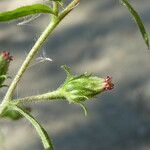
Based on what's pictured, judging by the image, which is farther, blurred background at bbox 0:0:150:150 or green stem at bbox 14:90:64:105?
blurred background at bbox 0:0:150:150

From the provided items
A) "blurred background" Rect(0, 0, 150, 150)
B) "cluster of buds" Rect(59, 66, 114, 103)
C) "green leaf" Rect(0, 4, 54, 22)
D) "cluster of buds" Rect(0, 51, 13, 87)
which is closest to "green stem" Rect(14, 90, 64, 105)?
"cluster of buds" Rect(59, 66, 114, 103)

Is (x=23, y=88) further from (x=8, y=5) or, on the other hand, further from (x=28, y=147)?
(x=8, y=5)

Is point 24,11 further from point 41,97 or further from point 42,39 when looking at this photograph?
point 41,97

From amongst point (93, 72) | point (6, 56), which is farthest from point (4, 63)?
point (93, 72)

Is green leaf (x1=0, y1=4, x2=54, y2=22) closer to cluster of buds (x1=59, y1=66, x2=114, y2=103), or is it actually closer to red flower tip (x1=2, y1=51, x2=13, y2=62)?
cluster of buds (x1=59, y1=66, x2=114, y2=103)

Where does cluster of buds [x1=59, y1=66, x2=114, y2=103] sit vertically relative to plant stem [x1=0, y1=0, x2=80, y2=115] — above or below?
below

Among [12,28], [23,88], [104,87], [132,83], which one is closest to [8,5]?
[12,28]

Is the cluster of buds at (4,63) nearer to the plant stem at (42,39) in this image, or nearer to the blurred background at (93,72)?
the plant stem at (42,39)
